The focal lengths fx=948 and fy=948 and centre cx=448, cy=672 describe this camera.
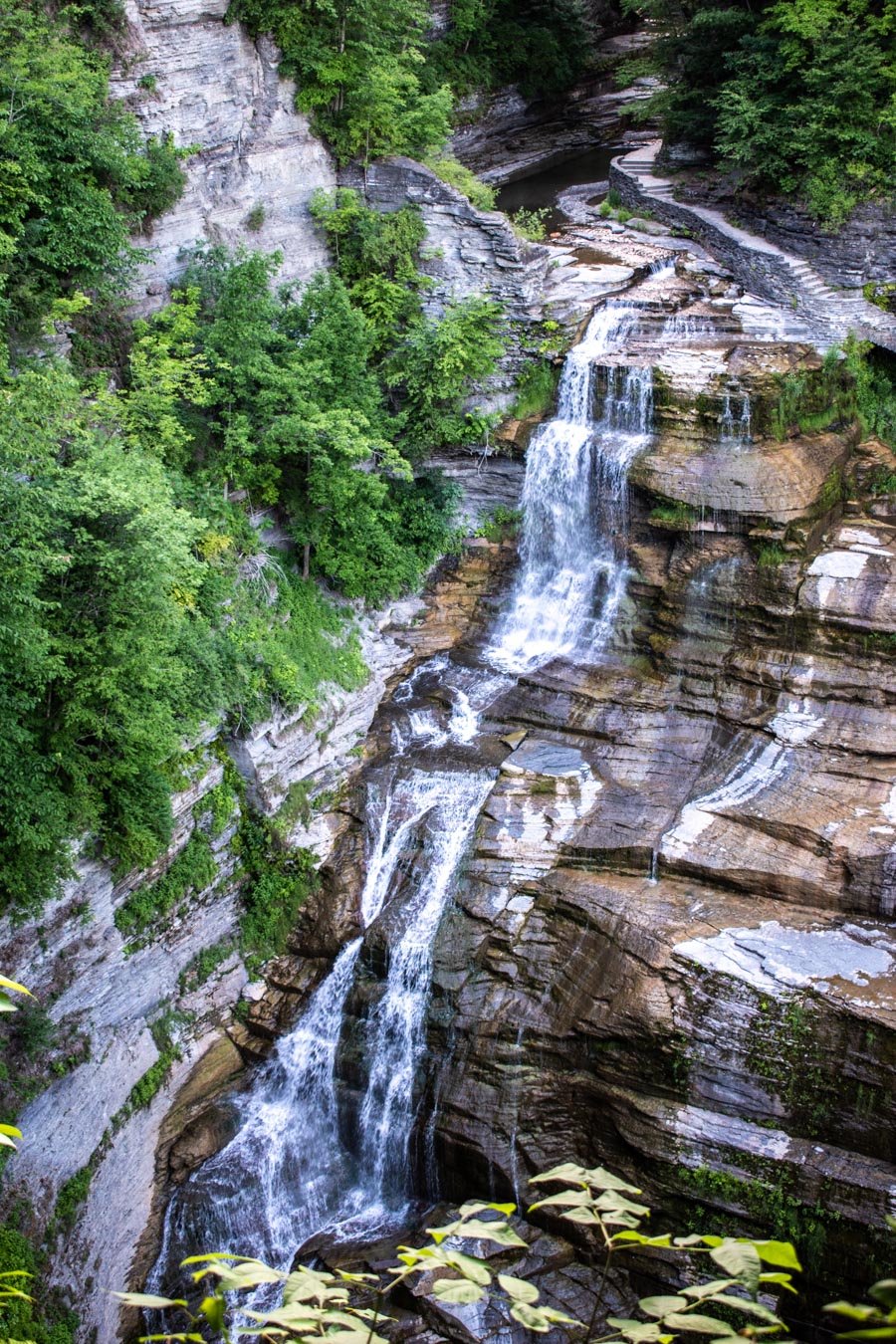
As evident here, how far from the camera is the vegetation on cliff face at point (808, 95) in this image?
1816cm

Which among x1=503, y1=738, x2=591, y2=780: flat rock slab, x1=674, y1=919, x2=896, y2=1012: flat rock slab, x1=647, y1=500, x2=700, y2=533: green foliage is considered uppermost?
x1=647, y1=500, x2=700, y2=533: green foliage

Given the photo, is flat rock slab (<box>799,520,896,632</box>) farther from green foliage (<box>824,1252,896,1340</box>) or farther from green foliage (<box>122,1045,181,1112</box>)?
green foliage (<box>824,1252,896,1340</box>)

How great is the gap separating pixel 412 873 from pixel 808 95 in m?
17.5

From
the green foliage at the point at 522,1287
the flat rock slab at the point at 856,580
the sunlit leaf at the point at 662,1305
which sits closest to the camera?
the green foliage at the point at 522,1287

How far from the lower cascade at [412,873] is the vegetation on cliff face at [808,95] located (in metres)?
4.72

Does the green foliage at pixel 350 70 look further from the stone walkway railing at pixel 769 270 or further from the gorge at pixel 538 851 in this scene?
the stone walkway railing at pixel 769 270

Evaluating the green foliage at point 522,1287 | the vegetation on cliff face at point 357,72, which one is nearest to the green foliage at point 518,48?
the vegetation on cliff face at point 357,72

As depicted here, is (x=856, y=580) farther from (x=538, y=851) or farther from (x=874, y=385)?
(x=538, y=851)

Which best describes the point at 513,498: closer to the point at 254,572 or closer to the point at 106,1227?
the point at 254,572

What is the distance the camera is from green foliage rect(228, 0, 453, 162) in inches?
713

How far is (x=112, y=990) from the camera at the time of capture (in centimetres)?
1242

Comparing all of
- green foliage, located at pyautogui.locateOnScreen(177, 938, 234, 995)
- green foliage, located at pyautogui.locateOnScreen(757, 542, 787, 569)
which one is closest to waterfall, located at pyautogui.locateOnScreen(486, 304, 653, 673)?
green foliage, located at pyautogui.locateOnScreen(757, 542, 787, 569)

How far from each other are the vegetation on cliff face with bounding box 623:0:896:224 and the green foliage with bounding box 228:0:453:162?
21.7 feet

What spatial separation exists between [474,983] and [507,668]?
21.0ft
